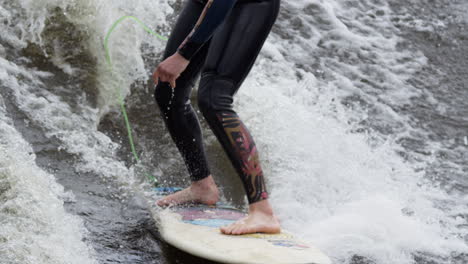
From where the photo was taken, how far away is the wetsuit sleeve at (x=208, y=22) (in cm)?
286

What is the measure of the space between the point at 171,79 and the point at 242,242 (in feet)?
2.83

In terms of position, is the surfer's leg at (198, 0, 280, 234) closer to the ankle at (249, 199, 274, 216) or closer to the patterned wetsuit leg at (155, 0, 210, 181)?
the ankle at (249, 199, 274, 216)

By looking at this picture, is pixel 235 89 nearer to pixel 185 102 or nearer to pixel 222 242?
pixel 185 102

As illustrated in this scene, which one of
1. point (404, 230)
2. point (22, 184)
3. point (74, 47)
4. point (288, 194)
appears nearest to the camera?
point (22, 184)

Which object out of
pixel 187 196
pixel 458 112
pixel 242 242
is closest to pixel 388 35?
pixel 458 112

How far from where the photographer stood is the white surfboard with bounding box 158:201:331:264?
2.62 m

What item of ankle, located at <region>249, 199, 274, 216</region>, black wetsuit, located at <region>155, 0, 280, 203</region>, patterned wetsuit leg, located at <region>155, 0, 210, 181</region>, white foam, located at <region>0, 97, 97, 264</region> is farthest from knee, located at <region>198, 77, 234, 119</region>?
white foam, located at <region>0, 97, 97, 264</region>

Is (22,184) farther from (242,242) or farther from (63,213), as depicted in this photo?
(242,242)

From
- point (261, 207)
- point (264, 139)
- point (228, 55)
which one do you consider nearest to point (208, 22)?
point (228, 55)

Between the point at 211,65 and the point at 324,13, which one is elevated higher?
the point at 211,65

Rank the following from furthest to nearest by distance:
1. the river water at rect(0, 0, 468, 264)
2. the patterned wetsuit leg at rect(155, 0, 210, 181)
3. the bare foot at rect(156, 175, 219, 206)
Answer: the bare foot at rect(156, 175, 219, 206) → the patterned wetsuit leg at rect(155, 0, 210, 181) → the river water at rect(0, 0, 468, 264)

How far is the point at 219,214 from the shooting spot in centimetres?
335

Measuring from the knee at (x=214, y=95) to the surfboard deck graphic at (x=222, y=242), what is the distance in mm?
588

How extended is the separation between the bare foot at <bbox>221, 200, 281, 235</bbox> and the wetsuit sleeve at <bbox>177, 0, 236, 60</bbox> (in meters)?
0.84
